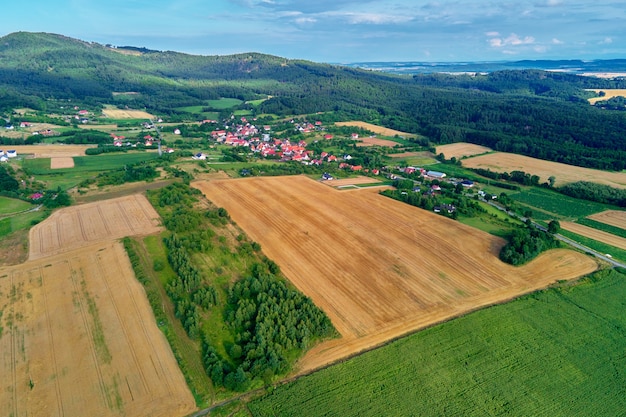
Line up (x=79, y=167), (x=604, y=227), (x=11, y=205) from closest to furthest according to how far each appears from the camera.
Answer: (x=604, y=227), (x=11, y=205), (x=79, y=167)

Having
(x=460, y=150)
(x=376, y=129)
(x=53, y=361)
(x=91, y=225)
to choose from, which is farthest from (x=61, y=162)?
(x=460, y=150)

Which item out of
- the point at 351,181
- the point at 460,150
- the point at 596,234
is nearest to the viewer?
the point at 596,234

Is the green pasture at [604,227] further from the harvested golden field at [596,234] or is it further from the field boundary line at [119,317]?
the field boundary line at [119,317]

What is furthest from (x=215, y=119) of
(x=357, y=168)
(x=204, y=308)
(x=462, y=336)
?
(x=462, y=336)

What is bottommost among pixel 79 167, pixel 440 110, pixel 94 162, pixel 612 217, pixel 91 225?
pixel 612 217

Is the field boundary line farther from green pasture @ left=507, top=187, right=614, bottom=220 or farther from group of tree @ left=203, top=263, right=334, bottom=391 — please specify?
green pasture @ left=507, top=187, right=614, bottom=220

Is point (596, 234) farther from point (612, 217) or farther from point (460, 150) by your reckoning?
point (460, 150)

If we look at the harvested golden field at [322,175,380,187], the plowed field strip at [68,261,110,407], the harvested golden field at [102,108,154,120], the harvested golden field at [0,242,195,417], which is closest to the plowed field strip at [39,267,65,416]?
the harvested golden field at [0,242,195,417]
